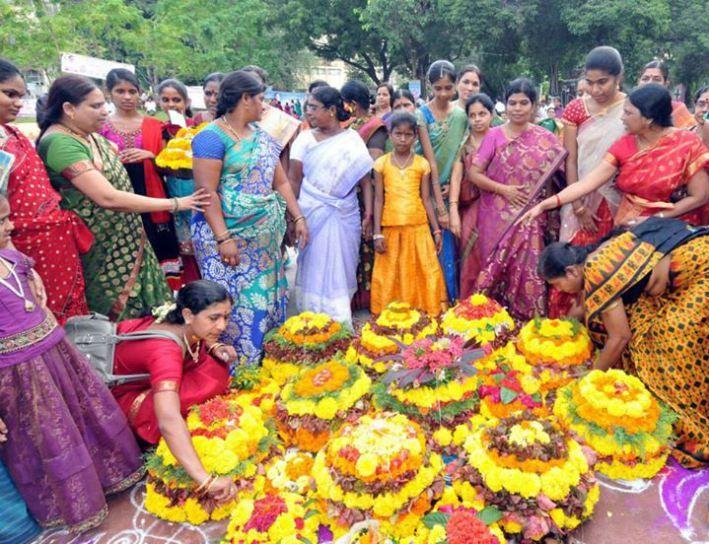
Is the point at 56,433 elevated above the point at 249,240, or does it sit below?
below

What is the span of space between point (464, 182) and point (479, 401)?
2426 mm

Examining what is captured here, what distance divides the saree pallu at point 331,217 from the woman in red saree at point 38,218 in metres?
1.95

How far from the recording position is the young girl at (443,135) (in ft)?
16.0

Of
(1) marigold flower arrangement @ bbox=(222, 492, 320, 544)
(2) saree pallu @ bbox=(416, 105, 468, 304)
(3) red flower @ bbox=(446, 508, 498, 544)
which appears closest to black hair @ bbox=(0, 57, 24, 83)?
(1) marigold flower arrangement @ bbox=(222, 492, 320, 544)

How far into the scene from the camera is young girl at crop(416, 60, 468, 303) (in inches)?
192

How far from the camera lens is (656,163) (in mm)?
3584

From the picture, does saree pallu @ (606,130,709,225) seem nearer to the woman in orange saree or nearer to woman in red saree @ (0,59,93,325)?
the woman in orange saree

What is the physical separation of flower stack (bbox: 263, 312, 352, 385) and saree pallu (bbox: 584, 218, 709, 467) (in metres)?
1.75

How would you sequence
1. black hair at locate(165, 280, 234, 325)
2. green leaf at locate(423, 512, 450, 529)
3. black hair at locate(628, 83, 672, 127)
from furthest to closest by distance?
black hair at locate(628, 83, 672, 127) < black hair at locate(165, 280, 234, 325) < green leaf at locate(423, 512, 450, 529)

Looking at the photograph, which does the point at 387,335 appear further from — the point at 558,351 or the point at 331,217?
the point at 331,217

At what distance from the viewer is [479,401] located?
10.6 ft

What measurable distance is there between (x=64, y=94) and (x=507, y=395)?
3.24 meters

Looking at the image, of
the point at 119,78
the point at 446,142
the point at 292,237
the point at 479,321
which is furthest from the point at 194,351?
the point at 446,142

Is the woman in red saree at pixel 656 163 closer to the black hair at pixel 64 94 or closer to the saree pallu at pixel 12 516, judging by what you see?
the black hair at pixel 64 94
